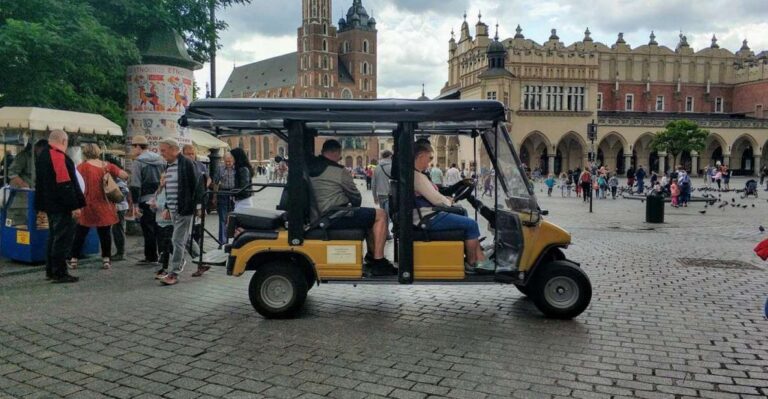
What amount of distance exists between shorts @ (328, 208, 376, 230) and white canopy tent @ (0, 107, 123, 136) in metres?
6.47

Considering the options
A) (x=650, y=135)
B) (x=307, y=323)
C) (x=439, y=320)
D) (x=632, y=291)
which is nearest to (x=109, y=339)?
(x=307, y=323)

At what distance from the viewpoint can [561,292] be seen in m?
6.41

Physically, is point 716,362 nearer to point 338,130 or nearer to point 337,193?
point 337,193

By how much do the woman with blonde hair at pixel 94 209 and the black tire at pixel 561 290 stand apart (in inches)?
250

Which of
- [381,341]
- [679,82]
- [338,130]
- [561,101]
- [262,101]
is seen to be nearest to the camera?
[381,341]

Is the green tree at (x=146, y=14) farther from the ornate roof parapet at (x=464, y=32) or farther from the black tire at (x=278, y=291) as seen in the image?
the ornate roof parapet at (x=464, y=32)

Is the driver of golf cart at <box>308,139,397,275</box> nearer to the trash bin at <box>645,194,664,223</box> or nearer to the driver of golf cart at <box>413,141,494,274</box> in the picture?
the driver of golf cart at <box>413,141,494,274</box>

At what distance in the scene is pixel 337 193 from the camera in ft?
21.6

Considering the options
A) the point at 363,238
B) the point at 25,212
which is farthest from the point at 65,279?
the point at 363,238

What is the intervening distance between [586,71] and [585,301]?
6379 centimetres

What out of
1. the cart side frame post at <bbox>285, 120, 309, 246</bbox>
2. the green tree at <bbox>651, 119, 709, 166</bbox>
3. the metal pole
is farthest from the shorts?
the green tree at <bbox>651, 119, 709, 166</bbox>

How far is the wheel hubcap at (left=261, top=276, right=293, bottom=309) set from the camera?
6.38m

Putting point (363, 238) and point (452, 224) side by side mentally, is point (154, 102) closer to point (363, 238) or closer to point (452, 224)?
point (363, 238)

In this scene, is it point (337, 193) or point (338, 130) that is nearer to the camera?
point (337, 193)
